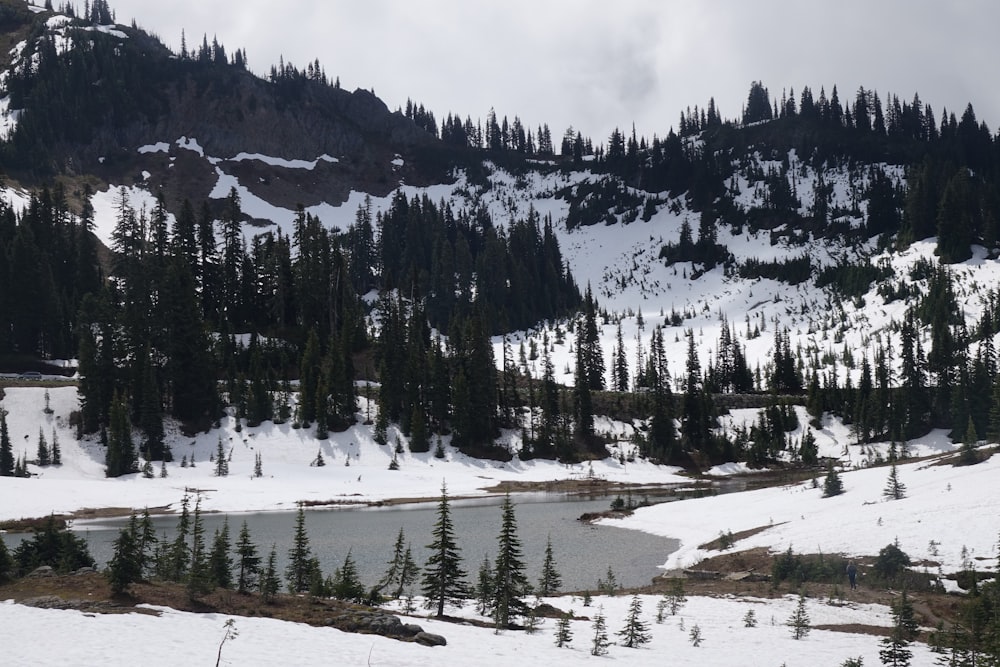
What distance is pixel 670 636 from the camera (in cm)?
2252

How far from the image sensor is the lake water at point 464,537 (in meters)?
35.6

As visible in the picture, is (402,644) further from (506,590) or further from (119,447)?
(119,447)

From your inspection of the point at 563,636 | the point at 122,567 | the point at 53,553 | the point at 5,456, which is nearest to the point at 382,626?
the point at 563,636

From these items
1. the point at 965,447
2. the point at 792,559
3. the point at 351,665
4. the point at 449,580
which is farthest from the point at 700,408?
the point at 351,665

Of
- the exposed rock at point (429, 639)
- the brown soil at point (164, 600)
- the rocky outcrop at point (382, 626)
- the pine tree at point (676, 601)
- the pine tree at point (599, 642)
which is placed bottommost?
the pine tree at point (676, 601)

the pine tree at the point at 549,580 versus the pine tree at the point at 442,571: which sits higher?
the pine tree at the point at 442,571

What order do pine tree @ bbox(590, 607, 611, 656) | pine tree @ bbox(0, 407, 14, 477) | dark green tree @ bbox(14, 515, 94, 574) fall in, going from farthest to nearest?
pine tree @ bbox(0, 407, 14, 477)
dark green tree @ bbox(14, 515, 94, 574)
pine tree @ bbox(590, 607, 611, 656)

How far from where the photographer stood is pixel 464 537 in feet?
145

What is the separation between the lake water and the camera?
35562 mm

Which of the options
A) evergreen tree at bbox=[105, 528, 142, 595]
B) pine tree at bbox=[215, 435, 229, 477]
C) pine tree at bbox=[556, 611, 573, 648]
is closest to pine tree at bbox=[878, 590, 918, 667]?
pine tree at bbox=[556, 611, 573, 648]

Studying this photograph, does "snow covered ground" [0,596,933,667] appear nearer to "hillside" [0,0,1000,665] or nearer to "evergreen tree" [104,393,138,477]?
"hillside" [0,0,1000,665]

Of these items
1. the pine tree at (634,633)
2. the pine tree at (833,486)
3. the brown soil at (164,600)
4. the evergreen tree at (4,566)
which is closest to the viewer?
the brown soil at (164,600)

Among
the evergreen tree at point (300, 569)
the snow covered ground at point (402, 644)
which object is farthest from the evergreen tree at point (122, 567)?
the evergreen tree at point (300, 569)

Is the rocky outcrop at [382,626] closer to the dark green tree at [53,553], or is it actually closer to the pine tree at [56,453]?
the dark green tree at [53,553]
